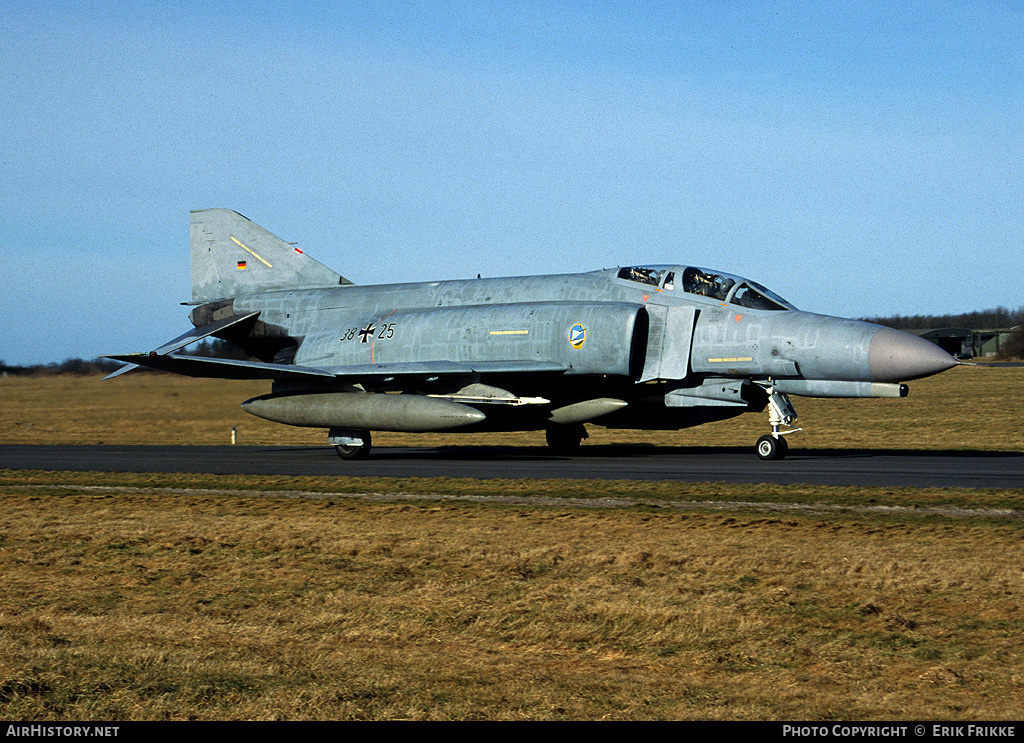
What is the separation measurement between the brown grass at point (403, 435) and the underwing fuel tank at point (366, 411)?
6.08m

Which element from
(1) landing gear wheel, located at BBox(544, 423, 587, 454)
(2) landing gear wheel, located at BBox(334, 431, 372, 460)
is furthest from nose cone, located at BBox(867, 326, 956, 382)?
(2) landing gear wheel, located at BBox(334, 431, 372, 460)

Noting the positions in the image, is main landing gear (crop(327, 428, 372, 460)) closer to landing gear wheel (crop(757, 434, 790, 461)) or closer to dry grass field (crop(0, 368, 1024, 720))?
dry grass field (crop(0, 368, 1024, 720))

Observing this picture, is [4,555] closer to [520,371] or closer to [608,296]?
[520,371]

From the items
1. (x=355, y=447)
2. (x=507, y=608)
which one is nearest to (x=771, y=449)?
(x=355, y=447)

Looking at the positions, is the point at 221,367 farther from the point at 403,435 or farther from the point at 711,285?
the point at 403,435

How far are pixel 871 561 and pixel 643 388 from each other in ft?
35.2

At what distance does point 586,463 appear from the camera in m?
17.0

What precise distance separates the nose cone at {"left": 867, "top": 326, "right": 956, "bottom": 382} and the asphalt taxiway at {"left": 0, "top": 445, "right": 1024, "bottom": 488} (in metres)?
1.44

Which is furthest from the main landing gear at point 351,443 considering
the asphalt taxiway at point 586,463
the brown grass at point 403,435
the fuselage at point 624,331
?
the brown grass at point 403,435

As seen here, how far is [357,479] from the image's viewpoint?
47.3 feet

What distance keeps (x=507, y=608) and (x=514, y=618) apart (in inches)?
9.4

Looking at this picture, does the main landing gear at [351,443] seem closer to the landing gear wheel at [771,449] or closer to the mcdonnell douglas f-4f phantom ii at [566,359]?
the mcdonnell douglas f-4f phantom ii at [566,359]

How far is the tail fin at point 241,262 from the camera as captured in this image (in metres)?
23.0
